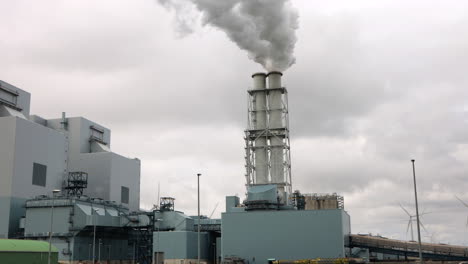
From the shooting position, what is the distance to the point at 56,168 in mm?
91875

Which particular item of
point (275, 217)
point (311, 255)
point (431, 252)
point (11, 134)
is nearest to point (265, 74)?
point (275, 217)

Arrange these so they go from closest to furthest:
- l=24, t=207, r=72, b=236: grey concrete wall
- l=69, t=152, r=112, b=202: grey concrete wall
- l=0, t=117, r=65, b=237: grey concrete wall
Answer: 1. l=24, t=207, r=72, b=236: grey concrete wall
2. l=0, t=117, r=65, b=237: grey concrete wall
3. l=69, t=152, r=112, b=202: grey concrete wall

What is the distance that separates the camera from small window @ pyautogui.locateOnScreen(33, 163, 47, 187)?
85.9m

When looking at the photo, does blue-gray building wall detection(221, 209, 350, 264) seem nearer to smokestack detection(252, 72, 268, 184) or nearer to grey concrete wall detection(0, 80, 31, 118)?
smokestack detection(252, 72, 268, 184)

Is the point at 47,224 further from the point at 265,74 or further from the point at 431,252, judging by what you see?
the point at 431,252

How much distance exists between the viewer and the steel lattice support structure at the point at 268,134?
80125mm

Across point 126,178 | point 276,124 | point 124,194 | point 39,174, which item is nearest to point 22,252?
point 39,174

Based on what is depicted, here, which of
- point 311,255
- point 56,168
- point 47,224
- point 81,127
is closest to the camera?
point 311,255

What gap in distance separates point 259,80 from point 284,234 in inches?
1047

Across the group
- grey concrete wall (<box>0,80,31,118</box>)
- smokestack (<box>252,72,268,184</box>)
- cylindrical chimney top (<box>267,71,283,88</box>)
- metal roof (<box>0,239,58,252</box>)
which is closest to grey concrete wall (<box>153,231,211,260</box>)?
smokestack (<box>252,72,268,184</box>)

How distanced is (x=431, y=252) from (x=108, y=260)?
175 feet

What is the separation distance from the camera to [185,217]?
84500mm

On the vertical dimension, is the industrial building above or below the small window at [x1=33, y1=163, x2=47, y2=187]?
below

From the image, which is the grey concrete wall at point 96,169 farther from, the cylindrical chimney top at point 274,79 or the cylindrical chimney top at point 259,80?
the cylindrical chimney top at point 274,79
